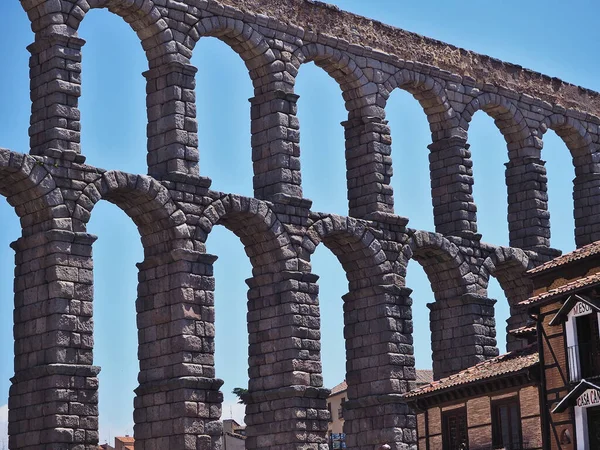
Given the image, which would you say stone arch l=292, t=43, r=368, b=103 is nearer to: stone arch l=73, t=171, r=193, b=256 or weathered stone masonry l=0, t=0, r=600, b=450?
weathered stone masonry l=0, t=0, r=600, b=450

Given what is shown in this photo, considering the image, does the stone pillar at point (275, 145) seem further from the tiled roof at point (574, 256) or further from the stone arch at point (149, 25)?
the tiled roof at point (574, 256)

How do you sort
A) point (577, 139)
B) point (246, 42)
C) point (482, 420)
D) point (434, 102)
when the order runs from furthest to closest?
point (577, 139)
point (434, 102)
point (246, 42)
point (482, 420)

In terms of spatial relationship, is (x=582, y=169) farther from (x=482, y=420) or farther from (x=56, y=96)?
(x=56, y=96)

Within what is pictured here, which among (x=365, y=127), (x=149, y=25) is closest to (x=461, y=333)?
(x=365, y=127)

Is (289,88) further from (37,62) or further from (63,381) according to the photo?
(63,381)

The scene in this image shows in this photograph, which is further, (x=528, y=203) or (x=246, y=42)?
(x=528, y=203)

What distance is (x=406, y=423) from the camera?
4375 centimetres

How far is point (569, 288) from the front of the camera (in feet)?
111

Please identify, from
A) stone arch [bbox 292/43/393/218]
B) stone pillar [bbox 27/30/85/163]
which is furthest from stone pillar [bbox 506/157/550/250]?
stone pillar [bbox 27/30/85/163]

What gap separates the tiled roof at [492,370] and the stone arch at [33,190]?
33.9 feet

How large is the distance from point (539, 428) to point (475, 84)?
60.4 feet

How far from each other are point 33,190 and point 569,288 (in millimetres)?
13783

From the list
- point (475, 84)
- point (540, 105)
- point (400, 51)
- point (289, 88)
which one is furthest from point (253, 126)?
point (540, 105)

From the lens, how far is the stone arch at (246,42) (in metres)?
42.7
